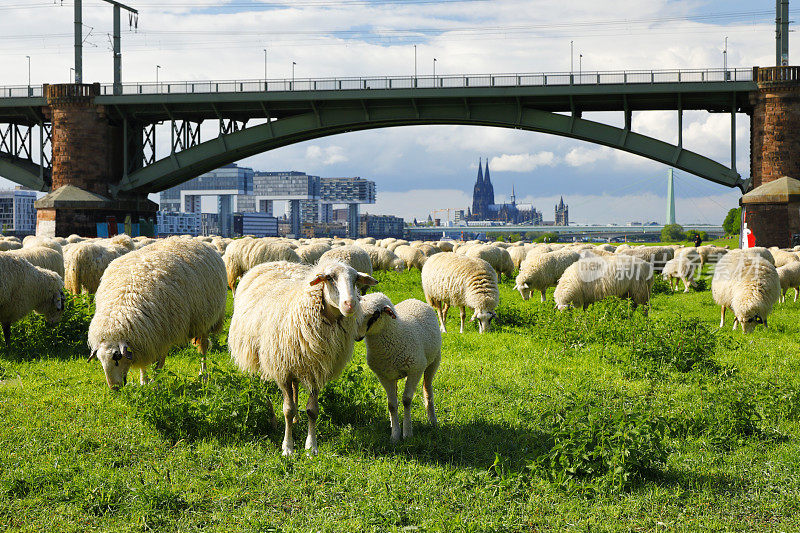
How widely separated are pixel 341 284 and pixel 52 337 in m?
7.78

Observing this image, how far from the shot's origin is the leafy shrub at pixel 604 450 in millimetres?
5520

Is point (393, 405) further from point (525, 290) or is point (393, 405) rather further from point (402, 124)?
point (402, 124)

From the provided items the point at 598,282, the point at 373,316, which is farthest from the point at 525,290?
the point at 373,316

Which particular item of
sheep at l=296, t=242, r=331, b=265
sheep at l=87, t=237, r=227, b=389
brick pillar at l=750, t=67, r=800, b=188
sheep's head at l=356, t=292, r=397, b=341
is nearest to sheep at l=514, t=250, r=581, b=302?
sheep at l=296, t=242, r=331, b=265

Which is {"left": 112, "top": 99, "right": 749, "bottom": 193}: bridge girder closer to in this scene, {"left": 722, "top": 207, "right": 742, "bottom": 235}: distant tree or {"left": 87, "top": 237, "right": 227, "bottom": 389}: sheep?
{"left": 87, "top": 237, "right": 227, "bottom": 389}: sheep

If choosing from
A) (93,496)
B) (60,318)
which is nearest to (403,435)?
(93,496)

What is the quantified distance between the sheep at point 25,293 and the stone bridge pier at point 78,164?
1495 inches

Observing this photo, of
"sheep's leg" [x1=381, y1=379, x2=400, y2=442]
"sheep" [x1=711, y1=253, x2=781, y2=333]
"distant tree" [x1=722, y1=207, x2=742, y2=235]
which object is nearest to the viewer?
"sheep's leg" [x1=381, y1=379, x2=400, y2=442]

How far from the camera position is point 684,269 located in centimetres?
2408

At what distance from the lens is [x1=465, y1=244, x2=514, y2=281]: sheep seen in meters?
25.5

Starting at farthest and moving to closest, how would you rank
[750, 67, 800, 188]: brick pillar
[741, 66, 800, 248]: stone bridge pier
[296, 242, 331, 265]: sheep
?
[750, 67, 800, 188]: brick pillar
[741, 66, 800, 248]: stone bridge pier
[296, 242, 331, 265]: sheep

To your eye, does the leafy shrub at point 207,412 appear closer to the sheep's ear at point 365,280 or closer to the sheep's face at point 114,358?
the sheep's face at point 114,358

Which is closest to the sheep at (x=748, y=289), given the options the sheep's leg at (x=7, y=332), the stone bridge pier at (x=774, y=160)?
the sheep's leg at (x=7, y=332)

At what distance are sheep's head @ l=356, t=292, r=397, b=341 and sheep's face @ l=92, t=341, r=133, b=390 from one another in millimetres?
2949
